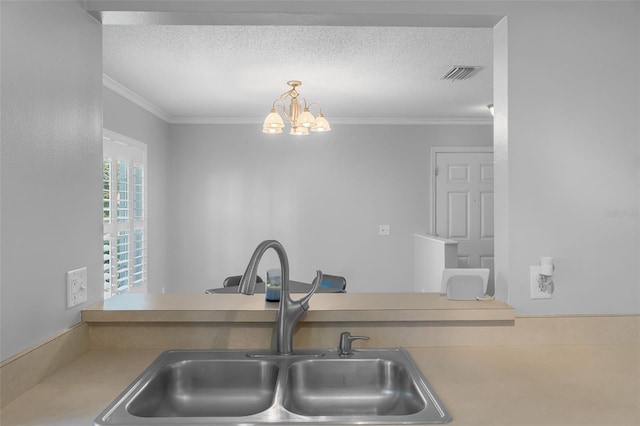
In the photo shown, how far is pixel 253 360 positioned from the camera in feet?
4.96

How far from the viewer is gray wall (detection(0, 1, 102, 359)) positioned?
1226 mm

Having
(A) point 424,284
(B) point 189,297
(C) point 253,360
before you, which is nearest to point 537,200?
(C) point 253,360

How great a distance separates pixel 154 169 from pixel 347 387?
413 centimetres

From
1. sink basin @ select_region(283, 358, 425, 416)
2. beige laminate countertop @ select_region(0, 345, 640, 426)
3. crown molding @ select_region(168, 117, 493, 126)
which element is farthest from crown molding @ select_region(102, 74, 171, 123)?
sink basin @ select_region(283, 358, 425, 416)

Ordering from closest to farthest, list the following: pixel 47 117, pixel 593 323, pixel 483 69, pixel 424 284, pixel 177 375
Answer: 1. pixel 47 117
2. pixel 177 375
3. pixel 593 323
4. pixel 483 69
5. pixel 424 284

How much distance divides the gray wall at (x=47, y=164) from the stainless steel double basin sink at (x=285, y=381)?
1.21 ft

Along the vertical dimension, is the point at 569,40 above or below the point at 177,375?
above

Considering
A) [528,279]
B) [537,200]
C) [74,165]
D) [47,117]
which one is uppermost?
[47,117]

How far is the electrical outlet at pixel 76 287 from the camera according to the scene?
152 centimetres

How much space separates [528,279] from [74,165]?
1.55 metres

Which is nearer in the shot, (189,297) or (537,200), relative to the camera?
(537,200)

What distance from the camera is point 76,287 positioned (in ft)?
5.09

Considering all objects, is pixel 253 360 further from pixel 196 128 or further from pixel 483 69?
pixel 196 128

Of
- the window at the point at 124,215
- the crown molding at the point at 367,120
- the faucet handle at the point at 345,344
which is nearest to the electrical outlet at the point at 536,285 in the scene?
the faucet handle at the point at 345,344
